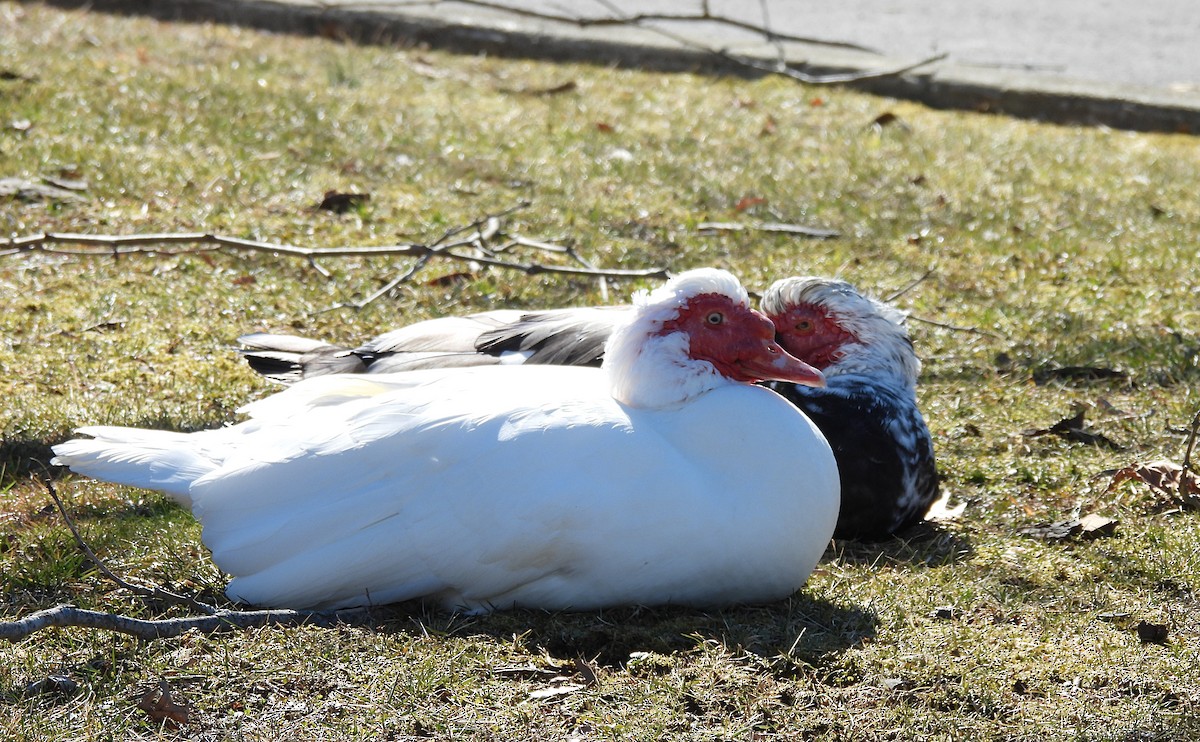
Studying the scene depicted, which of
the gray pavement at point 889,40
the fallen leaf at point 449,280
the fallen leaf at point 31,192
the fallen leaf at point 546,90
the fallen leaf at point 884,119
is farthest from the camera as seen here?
the gray pavement at point 889,40

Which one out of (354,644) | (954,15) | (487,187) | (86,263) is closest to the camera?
(354,644)

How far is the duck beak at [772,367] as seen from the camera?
3.27 m

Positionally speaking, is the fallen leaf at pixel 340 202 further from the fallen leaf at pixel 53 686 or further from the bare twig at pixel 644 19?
the fallen leaf at pixel 53 686

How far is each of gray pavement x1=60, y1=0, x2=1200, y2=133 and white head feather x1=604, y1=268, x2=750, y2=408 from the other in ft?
13.7

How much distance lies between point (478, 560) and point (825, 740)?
849 millimetres

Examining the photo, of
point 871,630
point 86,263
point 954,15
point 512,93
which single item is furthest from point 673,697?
point 954,15

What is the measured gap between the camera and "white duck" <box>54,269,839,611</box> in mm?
2906

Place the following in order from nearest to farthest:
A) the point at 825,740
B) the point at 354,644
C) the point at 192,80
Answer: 1. the point at 825,740
2. the point at 354,644
3. the point at 192,80

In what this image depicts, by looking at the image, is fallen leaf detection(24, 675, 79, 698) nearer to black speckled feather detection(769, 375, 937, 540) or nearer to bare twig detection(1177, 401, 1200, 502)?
black speckled feather detection(769, 375, 937, 540)

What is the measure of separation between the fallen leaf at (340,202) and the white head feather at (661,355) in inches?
110

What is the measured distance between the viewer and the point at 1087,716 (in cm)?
264

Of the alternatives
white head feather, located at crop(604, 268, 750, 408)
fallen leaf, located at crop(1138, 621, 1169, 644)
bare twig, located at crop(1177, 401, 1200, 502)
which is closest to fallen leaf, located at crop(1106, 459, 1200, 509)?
bare twig, located at crop(1177, 401, 1200, 502)

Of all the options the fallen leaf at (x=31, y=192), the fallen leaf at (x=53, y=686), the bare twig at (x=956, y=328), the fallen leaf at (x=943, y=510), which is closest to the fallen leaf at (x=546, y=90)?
the fallen leaf at (x=31, y=192)

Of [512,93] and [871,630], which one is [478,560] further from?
[512,93]
